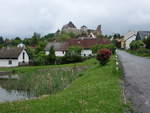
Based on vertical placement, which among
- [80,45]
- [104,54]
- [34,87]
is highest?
[80,45]

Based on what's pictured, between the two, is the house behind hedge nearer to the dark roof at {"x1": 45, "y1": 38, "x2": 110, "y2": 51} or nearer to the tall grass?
the dark roof at {"x1": 45, "y1": 38, "x2": 110, "y2": 51}

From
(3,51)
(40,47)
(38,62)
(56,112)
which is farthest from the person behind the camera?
(40,47)

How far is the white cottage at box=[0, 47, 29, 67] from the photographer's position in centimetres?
5382

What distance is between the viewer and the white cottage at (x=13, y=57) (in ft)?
177

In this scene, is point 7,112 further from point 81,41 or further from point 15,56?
point 81,41

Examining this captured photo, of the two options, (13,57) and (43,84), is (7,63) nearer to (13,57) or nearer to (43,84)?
(13,57)

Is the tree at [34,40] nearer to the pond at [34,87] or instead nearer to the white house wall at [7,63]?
the white house wall at [7,63]

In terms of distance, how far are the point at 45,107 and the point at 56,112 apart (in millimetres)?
944

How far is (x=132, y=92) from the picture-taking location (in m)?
12.1

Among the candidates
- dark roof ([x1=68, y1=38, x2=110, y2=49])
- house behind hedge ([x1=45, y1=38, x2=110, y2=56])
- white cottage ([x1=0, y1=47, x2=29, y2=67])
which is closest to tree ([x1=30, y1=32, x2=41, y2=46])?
house behind hedge ([x1=45, y1=38, x2=110, y2=56])

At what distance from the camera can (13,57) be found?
53750mm

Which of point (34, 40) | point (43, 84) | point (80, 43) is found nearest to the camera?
point (43, 84)

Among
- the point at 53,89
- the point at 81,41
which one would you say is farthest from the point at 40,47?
the point at 53,89

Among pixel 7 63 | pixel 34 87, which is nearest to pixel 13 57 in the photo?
pixel 7 63
